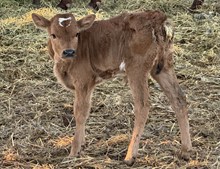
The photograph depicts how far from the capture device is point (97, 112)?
6.10m

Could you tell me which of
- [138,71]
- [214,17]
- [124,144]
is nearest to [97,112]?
[124,144]

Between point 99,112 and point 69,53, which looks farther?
point 99,112

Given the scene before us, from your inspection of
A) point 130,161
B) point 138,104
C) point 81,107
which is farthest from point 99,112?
point 130,161

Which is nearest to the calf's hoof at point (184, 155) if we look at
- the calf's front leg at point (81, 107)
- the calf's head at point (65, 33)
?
the calf's front leg at point (81, 107)

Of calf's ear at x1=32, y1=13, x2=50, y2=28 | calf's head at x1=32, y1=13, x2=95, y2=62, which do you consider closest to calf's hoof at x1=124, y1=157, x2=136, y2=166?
calf's head at x1=32, y1=13, x2=95, y2=62

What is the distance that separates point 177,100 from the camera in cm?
508

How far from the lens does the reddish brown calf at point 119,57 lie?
483 cm

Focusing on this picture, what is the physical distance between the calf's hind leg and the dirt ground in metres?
0.16

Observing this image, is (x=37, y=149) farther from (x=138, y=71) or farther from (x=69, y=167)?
(x=138, y=71)

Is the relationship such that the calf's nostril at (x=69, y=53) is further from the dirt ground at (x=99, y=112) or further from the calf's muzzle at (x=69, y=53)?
the dirt ground at (x=99, y=112)

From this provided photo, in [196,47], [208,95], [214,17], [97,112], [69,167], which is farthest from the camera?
[214,17]

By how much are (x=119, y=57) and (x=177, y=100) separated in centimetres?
71

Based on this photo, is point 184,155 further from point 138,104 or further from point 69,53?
point 69,53

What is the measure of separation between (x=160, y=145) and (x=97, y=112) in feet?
3.75
